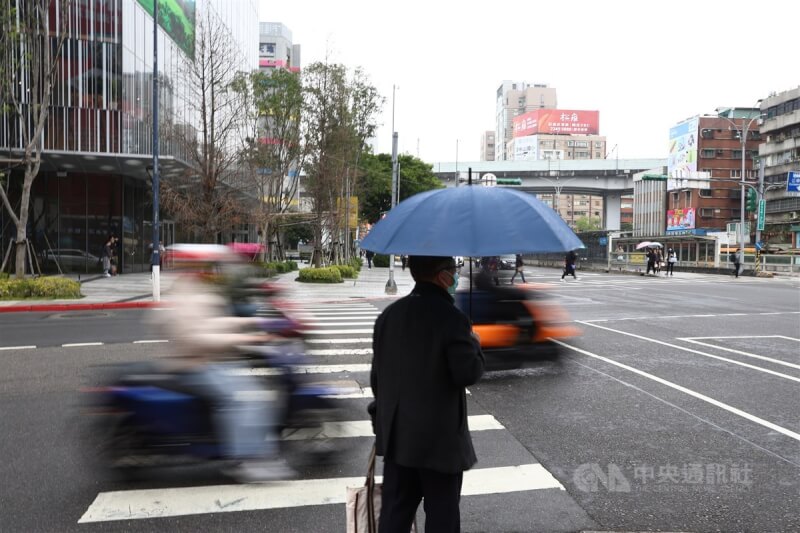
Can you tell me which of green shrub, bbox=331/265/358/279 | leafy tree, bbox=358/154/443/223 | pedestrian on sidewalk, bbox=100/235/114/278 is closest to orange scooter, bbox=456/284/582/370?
green shrub, bbox=331/265/358/279

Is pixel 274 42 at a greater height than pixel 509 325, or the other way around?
pixel 274 42

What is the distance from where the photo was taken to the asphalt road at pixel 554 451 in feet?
13.6

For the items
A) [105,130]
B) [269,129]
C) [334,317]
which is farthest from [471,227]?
[269,129]

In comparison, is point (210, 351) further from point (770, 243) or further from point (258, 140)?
point (770, 243)

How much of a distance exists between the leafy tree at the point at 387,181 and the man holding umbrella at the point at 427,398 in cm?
4967

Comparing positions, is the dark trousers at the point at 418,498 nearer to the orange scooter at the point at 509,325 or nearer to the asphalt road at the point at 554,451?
the asphalt road at the point at 554,451

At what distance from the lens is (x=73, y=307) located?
1734cm

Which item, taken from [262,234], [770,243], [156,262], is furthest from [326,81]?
[770,243]

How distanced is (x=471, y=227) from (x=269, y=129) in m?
31.3

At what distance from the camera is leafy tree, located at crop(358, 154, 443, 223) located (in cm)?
5575

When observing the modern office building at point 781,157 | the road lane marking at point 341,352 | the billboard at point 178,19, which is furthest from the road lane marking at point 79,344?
the modern office building at point 781,157

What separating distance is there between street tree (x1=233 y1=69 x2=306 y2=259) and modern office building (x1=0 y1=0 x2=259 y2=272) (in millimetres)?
2912

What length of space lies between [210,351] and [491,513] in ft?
7.19

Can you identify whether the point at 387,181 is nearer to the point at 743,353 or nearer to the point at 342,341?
the point at 342,341
